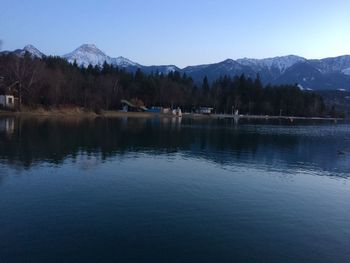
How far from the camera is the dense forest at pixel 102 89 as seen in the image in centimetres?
10251

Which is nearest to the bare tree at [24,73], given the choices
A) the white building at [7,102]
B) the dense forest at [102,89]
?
the dense forest at [102,89]

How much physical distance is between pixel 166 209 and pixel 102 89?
400 feet

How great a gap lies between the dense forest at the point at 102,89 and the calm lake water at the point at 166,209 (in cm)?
6987

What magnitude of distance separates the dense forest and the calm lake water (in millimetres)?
69870

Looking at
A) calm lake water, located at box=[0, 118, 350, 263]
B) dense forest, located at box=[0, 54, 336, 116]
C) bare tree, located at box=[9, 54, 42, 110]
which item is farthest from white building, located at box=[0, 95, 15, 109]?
calm lake water, located at box=[0, 118, 350, 263]

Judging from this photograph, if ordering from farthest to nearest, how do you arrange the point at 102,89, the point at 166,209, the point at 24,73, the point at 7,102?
the point at 102,89 < the point at 24,73 < the point at 7,102 < the point at 166,209

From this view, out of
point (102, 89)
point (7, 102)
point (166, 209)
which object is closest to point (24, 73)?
point (7, 102)

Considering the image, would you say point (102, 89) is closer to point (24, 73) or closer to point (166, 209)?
point (24, 73)

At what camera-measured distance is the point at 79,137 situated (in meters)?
51.1

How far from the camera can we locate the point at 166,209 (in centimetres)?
1969

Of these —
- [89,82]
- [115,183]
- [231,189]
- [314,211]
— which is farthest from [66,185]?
[89,82]

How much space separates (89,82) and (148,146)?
9225cm

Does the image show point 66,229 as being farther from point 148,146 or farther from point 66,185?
point 148,146

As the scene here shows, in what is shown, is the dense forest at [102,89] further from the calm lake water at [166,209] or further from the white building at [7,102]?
the calm lake water at [166,209]
